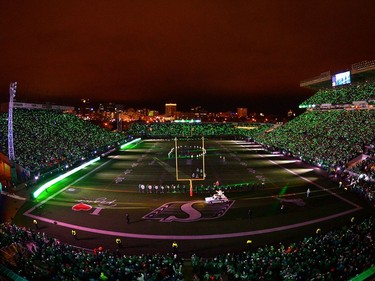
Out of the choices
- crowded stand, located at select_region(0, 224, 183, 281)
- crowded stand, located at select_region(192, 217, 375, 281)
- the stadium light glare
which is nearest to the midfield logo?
crowded stand, located at select_region(0, 224, 183, 281)

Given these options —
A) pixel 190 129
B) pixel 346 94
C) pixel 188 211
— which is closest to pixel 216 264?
pixel 188 211

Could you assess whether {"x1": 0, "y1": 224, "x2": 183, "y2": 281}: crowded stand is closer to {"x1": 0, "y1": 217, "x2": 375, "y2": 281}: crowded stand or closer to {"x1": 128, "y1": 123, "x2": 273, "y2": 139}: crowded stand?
{"x1": 0, "y1": 217, "x2": 375, "y2": 281}: crowded stand

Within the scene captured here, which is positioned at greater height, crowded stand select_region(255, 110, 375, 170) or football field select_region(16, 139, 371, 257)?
crowded stand select_region(255, 110, 375, 170)

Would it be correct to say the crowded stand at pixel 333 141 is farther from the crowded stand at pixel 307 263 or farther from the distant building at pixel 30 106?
the distant building at pixel 30 106

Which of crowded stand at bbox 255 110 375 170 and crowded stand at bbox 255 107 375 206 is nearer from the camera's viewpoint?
crowded stand at bbox 255 107 375 206

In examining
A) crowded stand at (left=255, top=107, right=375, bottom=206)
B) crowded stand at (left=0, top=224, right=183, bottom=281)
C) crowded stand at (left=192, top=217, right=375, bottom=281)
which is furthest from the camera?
crowded stand at (left=255, top=107, right=375, bottom=206)

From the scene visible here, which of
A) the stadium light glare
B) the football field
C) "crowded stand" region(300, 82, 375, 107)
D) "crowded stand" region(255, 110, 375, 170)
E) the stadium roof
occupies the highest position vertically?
the stadium roof

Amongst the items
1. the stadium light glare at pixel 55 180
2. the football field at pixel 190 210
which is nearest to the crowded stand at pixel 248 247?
the football field at pixel 190 210

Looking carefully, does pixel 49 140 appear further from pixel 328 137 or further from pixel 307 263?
pixel 307 263
